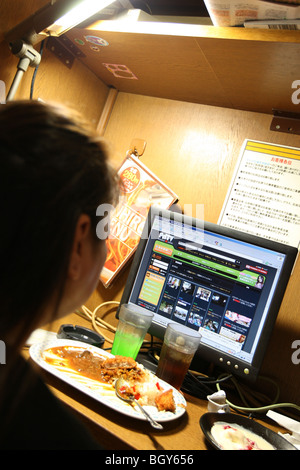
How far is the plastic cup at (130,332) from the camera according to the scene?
3.41 feet

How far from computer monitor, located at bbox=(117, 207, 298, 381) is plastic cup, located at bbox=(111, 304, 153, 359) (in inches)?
3.1

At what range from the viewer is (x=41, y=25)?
97 cm

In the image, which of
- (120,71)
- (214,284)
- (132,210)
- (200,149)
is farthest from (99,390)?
(120,71)

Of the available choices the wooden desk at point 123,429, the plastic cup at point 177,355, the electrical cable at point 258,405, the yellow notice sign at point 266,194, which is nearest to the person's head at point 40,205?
the wooden desk at point 123,429

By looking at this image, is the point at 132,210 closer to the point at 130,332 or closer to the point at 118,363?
the point at 130,332

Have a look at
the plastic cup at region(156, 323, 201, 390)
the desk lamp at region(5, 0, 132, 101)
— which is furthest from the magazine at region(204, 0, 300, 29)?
the plastic cup at region(156, 323, 201, 390)

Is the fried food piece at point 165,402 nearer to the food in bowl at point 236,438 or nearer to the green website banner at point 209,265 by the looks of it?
the food in bowl at point 236,438

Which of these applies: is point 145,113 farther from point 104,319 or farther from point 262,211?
point 104,319

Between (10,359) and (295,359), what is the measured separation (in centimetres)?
89

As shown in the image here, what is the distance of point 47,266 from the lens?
439 mm

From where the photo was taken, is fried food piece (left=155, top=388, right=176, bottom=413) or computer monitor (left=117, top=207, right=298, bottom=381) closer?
fried food piece (left=155, top=388, right=176, bottom=413)

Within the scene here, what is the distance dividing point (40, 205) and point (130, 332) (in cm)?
70

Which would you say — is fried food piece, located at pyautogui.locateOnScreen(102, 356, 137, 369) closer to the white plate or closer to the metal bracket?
the white plate

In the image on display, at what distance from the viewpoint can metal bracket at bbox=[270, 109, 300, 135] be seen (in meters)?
1.17
